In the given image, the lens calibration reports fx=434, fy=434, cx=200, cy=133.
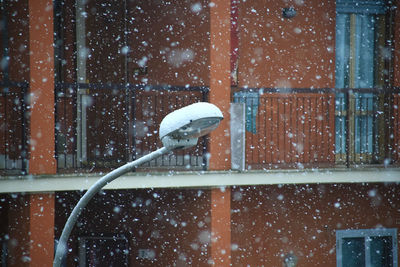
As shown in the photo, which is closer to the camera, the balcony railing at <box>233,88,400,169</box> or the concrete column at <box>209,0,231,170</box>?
the concrete column at <box>209,0,231,170</box>

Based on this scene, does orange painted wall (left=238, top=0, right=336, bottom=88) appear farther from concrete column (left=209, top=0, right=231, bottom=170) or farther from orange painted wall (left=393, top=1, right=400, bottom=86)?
concrete column (left=209, top=0, right=231, bottom=170)

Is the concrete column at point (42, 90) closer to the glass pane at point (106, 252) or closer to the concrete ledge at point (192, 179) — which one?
the concrete ledge at point (192, 179)

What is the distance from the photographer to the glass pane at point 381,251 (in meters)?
8.80

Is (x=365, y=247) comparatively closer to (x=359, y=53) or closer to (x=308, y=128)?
(x=308, y=128)

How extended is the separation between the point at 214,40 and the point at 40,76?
263 cm

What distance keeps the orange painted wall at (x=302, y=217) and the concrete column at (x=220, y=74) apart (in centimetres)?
176

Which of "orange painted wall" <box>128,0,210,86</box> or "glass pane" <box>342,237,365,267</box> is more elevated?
"orange painted wall" <box>128,0,210,86</box>

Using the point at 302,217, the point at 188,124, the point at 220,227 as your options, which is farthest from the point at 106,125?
the point at 188,124

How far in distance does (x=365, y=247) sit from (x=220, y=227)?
3.61 m

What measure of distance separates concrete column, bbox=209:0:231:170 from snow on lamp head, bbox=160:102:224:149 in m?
4.09

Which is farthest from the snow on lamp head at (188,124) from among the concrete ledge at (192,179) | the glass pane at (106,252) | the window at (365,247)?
the window at (365,247)

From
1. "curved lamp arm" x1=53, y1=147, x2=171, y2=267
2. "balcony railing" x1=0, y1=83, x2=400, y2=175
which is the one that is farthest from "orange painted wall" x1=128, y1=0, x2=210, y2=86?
"curved lamp arm" x1=53, y1=147, x2=171, y2=267

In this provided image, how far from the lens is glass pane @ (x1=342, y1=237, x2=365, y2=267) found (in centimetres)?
875

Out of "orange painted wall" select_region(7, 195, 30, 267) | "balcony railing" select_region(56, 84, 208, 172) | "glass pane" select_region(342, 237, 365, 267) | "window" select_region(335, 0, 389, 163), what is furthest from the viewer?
"window" select_region(335, 0, 389, 163)
